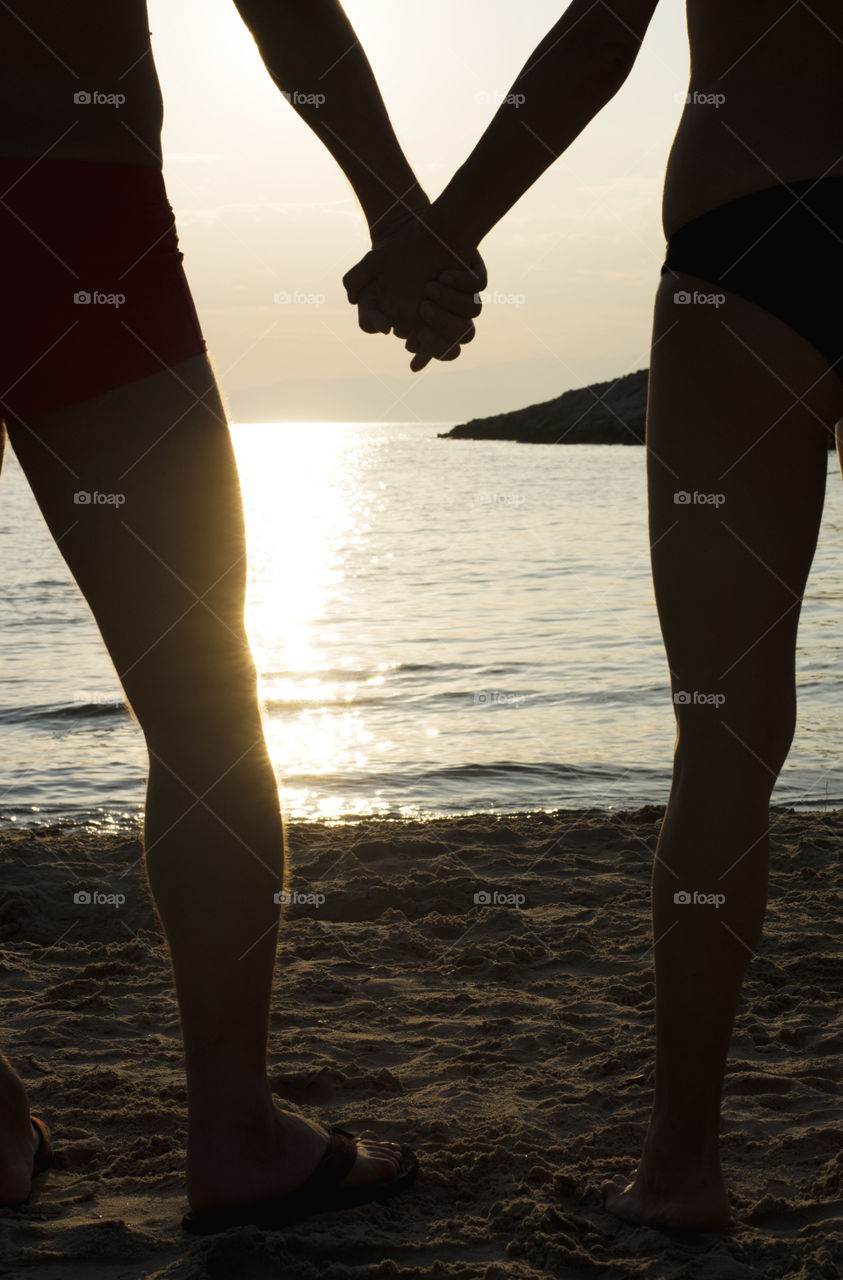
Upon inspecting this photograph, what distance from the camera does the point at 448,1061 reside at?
239 cm

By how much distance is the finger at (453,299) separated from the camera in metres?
2.21

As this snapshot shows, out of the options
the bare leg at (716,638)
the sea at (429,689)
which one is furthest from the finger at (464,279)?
the sea at (429,689)

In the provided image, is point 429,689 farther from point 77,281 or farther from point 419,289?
point 77,281

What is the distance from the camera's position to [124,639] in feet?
5.41

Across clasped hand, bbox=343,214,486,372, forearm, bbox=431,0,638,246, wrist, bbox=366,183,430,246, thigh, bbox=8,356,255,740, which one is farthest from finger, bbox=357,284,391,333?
thigh, bbox=8,356,255,740

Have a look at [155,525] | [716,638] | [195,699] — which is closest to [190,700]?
[195,699]

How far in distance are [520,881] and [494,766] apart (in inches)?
83.8

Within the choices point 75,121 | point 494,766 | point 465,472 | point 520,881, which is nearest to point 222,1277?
point 75,121

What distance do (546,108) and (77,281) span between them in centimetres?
81

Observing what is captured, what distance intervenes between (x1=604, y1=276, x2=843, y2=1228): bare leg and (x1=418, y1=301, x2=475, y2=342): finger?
63cm

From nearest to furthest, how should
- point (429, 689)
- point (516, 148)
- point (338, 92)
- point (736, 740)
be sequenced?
point (736, 740), point (516, 148), point (338, 92), point (429, 689)

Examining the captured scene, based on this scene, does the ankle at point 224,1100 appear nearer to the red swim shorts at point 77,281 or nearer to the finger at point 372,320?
the red swim shorts at point 77,281

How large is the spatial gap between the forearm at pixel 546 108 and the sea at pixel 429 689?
325cm

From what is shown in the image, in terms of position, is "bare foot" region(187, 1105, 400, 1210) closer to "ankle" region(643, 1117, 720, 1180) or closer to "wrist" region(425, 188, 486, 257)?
"ankle" region(643, 1117, 720, 1180)
